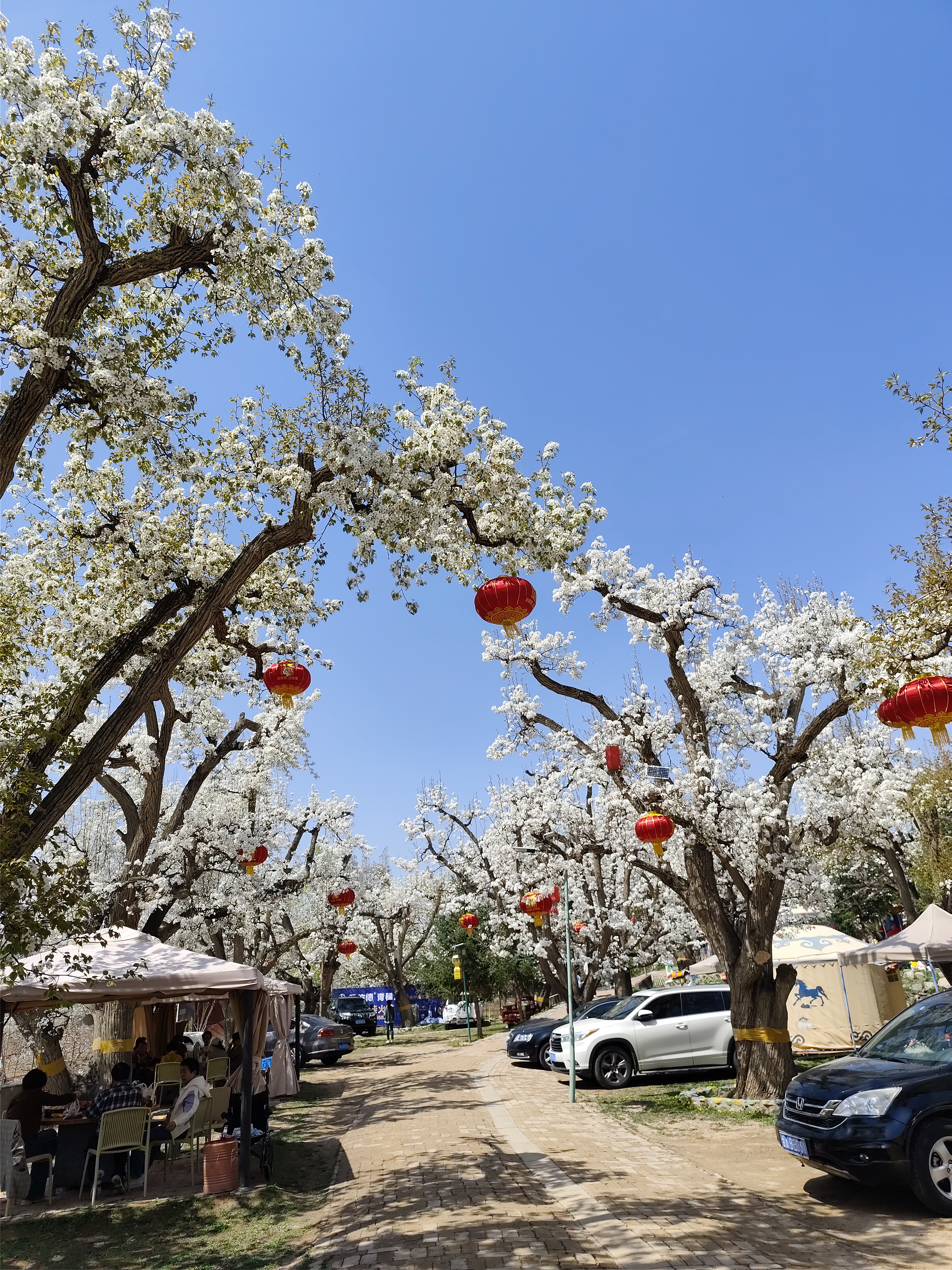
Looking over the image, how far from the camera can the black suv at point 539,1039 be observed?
17.7 meters

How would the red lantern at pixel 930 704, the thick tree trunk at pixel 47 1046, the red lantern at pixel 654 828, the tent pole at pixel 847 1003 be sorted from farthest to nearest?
the tent pole at pixel 847 1003, the thick tree trunk at pixel 47 1046, the red lantern at pixel 654 828, the red lantern at pixel 930 704

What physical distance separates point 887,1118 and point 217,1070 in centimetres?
920

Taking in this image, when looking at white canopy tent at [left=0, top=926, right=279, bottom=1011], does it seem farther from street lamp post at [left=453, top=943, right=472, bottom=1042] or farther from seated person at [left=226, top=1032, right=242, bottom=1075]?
street lamp post at [left=453, top=943, right=472, bottom=1042]

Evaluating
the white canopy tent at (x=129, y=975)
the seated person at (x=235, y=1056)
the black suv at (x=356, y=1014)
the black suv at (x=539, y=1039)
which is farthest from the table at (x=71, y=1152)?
the black suv at (x=356, y=1014)

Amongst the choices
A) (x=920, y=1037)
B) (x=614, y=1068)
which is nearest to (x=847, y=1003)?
(x=614, y=1068)

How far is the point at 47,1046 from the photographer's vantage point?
46.4ft

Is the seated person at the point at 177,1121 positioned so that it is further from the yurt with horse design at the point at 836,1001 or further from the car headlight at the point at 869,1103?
the yurt with horse design at the point at 836,1001

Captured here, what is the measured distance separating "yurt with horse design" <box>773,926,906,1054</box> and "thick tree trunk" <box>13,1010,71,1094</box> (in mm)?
14030

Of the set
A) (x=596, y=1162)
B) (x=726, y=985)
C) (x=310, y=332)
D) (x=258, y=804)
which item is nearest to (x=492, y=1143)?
(x=596, y=1162)

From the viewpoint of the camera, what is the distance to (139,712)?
731 cm

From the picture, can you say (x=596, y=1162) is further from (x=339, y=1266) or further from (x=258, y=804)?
(x=258, y=804)

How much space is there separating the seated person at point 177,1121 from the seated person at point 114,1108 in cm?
18

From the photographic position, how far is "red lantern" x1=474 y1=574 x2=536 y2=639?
267 inches

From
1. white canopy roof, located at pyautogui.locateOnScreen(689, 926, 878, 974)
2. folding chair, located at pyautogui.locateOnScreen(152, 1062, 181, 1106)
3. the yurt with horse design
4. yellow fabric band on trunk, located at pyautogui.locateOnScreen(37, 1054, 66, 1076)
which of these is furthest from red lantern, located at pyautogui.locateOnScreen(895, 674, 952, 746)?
yellow fabric band on trunk, located at pyautogui.locateOnScreen(37, 1054, 66, 1076)
